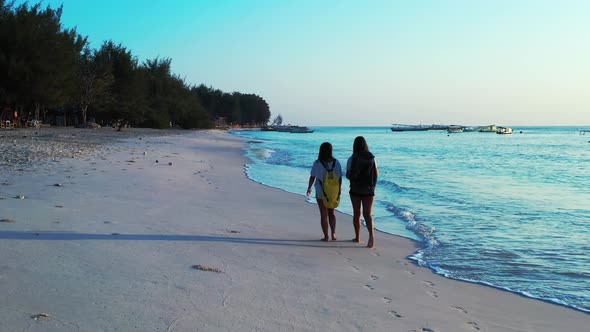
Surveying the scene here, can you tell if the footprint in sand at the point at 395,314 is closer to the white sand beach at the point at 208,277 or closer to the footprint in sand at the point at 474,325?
the white sand beach at the point at 208,277

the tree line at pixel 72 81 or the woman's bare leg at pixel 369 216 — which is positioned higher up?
the tree line at pixel 72 81

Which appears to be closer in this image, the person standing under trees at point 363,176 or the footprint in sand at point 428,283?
the footprint in sand at point 428,283

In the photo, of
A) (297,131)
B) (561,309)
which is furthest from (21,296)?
(297,131)

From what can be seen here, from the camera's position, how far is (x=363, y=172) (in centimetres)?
762

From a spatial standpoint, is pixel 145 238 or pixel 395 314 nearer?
pixel 395 314

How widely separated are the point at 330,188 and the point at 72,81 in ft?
129

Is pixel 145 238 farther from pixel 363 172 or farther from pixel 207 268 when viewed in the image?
pixel 363 172

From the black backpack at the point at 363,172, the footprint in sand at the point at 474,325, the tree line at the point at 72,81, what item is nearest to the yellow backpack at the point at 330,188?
the black backpack at the point at 363,172

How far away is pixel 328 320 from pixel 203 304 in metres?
1.07

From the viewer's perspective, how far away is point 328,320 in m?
4.21

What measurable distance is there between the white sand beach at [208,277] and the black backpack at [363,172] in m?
0.94

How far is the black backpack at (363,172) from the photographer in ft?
24.9

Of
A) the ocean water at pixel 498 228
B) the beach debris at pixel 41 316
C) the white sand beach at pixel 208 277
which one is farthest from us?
the ocean water at pixel 498 228

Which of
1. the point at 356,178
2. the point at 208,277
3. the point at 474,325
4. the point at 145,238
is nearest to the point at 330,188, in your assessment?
the point at 356,178
